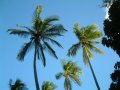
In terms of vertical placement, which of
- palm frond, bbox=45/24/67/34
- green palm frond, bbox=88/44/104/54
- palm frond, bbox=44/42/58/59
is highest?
palm frond, bbox=45/24/67/34

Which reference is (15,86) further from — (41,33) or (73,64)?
(73,64)

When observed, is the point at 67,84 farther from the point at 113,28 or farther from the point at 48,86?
the point at 113,28

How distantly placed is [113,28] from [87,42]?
64.7 feet

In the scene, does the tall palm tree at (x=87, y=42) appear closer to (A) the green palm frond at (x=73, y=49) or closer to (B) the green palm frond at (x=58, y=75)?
(A) the green palm frond at (x=73, y=49)

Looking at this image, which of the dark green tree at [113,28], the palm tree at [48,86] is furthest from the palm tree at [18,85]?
the dark green tree at [113,28]

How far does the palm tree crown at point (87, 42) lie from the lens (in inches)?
1556

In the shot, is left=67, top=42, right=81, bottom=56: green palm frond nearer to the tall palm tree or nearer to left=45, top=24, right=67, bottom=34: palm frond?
the tall palm tree

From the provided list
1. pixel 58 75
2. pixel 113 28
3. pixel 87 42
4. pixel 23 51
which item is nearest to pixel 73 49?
pixel 87 42

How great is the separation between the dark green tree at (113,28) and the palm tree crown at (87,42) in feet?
60.6

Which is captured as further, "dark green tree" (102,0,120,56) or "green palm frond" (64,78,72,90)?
"green palm frond" (64,78,72,90)

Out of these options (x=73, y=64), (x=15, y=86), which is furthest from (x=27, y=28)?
(x=73, y=64)

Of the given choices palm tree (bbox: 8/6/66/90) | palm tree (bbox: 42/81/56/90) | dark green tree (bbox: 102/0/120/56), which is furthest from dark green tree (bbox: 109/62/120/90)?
palm tree (bbox: 42/81/56/90)

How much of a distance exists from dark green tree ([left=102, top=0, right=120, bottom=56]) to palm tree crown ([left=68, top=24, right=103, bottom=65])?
18.5 m

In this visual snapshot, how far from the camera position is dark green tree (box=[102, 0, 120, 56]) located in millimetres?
20233
